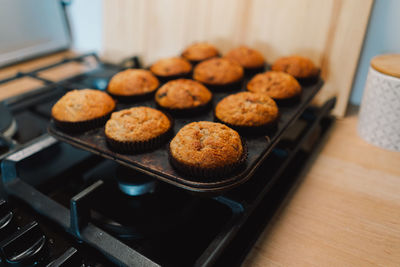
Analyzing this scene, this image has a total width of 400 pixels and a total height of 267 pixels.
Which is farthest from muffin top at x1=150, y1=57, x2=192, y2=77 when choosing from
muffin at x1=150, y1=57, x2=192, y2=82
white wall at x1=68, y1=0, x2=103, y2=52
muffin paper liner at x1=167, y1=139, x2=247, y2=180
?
white wall at x1=68, y1=0, x2=103, y2=52

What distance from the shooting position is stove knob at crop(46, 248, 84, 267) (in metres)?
0.50

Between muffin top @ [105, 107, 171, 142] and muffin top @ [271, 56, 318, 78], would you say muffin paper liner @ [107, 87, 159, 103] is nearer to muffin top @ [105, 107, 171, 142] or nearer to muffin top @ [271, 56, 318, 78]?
muffin top @ [105, 107, 171, 142]

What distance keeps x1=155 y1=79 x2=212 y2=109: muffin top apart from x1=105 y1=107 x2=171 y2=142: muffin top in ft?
0.27

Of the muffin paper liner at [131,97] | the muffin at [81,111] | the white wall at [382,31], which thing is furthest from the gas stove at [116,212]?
the white wall at [382,31]

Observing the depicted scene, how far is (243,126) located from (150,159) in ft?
0.82

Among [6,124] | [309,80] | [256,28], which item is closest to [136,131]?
[6,124]

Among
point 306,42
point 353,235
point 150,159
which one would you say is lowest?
point 353,235

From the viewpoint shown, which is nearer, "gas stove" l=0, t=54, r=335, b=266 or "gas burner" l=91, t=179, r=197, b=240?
"gas stove" l=0, t=54, r=335, b=266

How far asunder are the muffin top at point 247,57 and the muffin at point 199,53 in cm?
9

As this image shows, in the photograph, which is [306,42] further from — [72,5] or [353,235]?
[72,5]

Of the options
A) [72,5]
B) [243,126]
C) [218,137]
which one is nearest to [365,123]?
[243,126]

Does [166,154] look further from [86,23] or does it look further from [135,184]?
[86,23]

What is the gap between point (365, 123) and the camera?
1.00m

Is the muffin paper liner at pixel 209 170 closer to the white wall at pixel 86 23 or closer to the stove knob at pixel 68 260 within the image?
the stove knob at pixel 68 260
